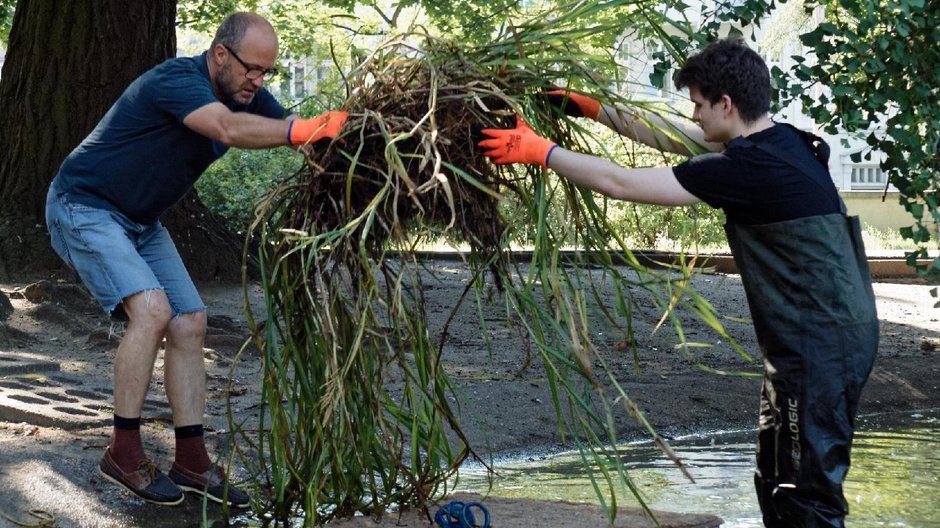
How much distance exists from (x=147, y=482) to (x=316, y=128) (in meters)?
1.58

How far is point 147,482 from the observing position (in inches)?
184

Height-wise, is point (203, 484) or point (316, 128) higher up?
point (316, 128)

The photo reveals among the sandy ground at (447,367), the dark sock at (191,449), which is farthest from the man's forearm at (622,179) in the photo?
the dark sock at (191,449)

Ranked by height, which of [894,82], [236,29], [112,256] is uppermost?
[894,82]

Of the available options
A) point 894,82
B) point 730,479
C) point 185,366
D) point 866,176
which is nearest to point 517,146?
point 185,366

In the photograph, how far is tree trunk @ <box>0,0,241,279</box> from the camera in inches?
363

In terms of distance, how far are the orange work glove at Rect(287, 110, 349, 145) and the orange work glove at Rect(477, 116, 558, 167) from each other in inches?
18.5

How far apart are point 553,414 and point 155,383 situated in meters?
2.27

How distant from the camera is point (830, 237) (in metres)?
3.76

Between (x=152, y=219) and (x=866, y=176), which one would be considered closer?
(x=152, y=219)

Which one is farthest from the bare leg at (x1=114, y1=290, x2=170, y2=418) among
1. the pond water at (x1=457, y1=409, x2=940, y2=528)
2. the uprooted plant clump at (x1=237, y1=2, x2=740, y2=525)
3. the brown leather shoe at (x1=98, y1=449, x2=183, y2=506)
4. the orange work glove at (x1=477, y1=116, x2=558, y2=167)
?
the pond water at (x1=457, y1=409, x2=940, y2=528)

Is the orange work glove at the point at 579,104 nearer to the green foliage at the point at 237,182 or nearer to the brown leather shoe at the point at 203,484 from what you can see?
the brown leather shoe at the point at 203,484

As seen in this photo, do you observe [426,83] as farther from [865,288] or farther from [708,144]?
[865,288]

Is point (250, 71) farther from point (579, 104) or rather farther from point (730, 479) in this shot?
point (730, 479)
